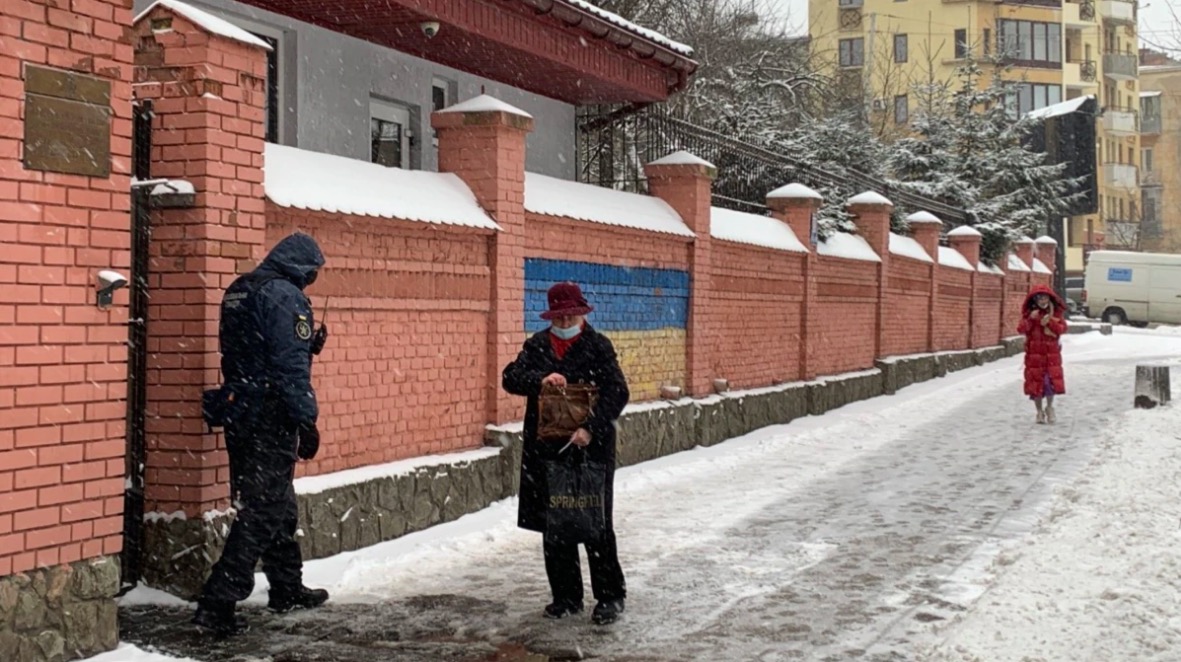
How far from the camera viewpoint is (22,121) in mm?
4914

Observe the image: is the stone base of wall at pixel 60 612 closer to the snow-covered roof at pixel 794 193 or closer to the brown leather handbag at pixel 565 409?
the brown leather handbag at pixel 565 409

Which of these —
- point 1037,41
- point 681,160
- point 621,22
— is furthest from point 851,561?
point 1037,41

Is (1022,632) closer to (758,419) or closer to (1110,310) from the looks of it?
(758,419)

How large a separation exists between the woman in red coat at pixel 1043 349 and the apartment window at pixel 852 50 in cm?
4821

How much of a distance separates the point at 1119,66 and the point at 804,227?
181ft

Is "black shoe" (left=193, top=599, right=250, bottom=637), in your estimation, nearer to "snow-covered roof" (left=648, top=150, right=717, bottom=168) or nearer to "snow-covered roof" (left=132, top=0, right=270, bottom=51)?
"snow-covered roof" (left=132, top=0, right=270, bottom=51)

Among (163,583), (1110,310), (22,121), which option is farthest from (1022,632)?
Answer: (1110,310)

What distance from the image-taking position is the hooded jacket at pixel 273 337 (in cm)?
563

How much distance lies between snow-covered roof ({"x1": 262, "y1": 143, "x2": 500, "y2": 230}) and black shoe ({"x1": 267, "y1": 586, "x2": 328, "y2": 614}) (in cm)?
214

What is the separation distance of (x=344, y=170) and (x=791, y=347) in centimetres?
914

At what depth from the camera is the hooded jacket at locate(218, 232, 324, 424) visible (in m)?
5.63

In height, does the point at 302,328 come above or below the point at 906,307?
below

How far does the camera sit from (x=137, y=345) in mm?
6383

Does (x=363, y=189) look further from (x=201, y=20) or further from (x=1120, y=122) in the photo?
(x=1120, y=122)
